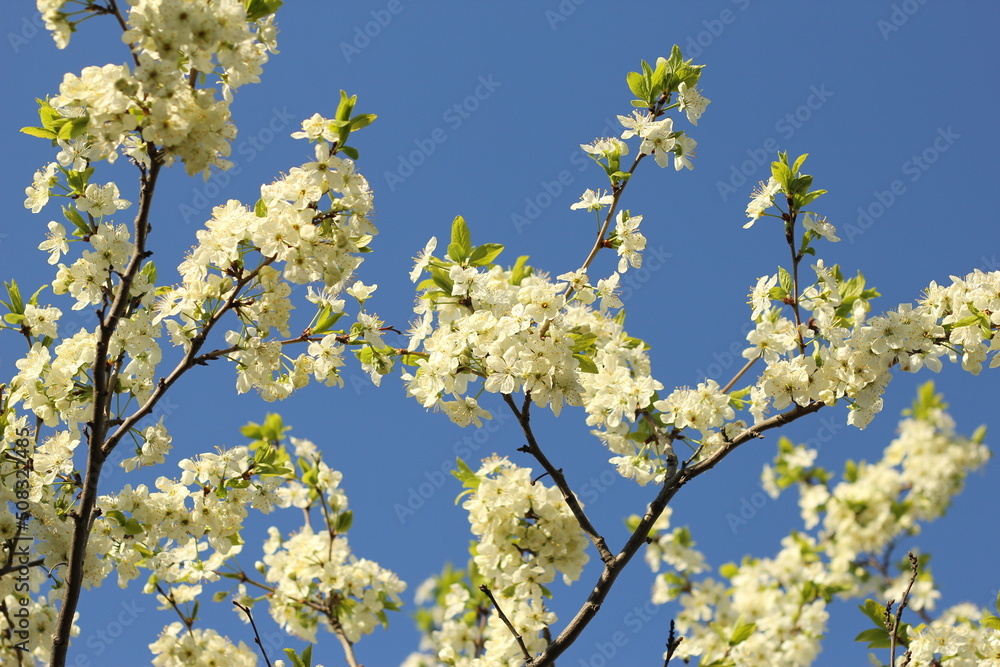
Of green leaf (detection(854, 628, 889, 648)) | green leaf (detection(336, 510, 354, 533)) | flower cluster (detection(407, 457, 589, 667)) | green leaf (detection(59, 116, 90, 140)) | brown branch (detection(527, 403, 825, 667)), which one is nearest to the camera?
green leaf (detection(59, 116, 90, 140))

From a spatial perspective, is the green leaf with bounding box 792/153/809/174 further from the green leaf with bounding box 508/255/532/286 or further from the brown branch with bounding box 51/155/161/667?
the brown branch with bounding box 51/155/161/667

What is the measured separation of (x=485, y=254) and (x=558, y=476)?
962 mm

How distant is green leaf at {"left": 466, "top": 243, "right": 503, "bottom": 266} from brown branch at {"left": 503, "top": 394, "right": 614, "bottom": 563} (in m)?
0.59

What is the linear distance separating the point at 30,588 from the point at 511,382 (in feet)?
7.88

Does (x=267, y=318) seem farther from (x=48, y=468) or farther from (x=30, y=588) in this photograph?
(x=30, y=588)

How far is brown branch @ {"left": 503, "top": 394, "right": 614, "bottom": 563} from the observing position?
118 inches

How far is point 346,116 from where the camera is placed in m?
2.89

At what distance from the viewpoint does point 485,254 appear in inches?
124

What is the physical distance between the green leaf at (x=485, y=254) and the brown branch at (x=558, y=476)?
0.59 metres

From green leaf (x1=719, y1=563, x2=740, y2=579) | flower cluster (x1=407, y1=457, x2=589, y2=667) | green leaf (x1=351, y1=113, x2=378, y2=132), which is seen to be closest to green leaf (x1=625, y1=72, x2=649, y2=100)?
green leaf (x1=351, y1=113, x2=378, y2=132)

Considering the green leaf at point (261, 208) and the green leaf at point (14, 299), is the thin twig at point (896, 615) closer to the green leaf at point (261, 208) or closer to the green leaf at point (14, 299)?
the green leaf at point (261, 208)

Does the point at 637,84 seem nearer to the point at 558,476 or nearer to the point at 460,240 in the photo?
the point at 460,240

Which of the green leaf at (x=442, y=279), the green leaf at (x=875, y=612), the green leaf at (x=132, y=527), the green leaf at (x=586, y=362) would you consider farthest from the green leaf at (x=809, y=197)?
the green leaf at (x=132, y=527)

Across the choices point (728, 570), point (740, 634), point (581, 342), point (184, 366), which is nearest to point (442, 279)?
point (581, 342)
